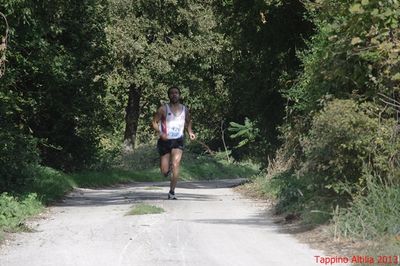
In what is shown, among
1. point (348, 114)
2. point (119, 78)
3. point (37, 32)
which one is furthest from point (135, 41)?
point (348, 114)

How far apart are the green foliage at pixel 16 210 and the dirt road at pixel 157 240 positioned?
10.6 inches

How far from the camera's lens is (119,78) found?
108 ft

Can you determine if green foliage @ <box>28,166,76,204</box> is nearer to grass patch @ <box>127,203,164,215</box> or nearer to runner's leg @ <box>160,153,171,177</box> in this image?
runner's leg @ <box>160,153,171,177</box>

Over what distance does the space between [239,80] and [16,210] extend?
11861 mm

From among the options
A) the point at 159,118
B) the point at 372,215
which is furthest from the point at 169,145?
the point at 372,215

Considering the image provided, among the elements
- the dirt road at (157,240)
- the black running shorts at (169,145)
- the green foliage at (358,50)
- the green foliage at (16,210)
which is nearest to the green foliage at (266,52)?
the black running shorts at (169,145)

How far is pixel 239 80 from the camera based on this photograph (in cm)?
2092

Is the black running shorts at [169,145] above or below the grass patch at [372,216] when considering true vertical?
above

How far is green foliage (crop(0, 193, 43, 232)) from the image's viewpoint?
9258 mm

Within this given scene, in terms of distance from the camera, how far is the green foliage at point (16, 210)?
30.4 feet

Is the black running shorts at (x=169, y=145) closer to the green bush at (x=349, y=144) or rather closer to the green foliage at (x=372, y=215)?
the green bush at (x=349, y=144)

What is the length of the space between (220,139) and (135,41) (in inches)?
572

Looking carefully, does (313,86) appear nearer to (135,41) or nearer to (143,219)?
(143,219)

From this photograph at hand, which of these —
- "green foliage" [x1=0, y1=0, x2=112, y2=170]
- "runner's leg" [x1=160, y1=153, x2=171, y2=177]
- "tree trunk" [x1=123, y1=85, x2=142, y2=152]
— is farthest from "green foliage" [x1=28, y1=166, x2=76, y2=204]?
"tree trunk" [x1=123, y1=85, x2=142, y2=152]
